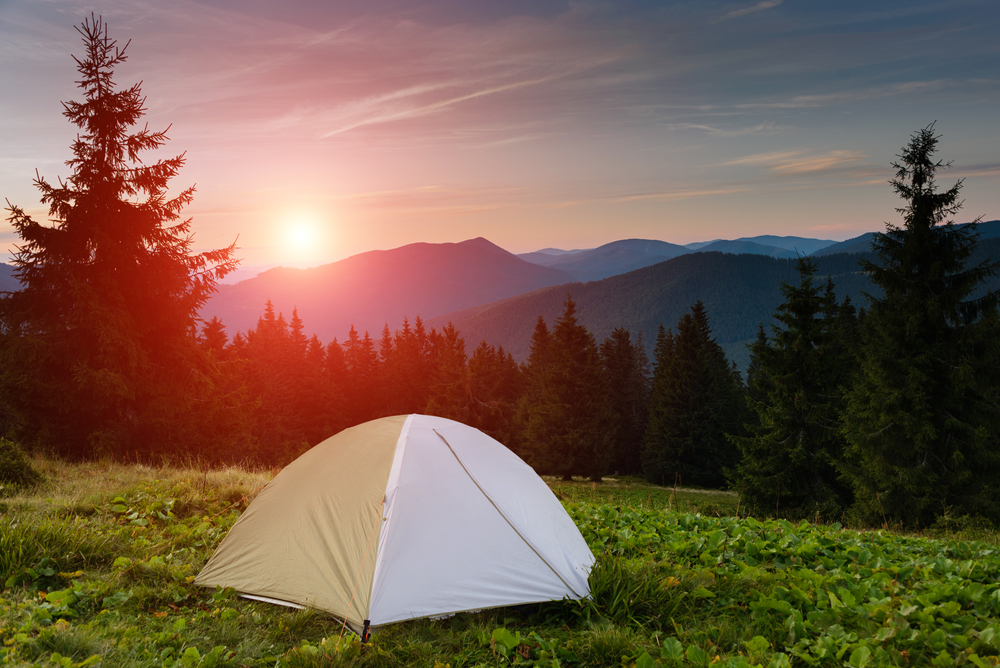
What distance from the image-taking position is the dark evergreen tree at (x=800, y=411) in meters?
21.5

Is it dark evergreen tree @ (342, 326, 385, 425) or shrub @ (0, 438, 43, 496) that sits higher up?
shrub @ (0, 438, 43, 496)

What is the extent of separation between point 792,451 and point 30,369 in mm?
25925

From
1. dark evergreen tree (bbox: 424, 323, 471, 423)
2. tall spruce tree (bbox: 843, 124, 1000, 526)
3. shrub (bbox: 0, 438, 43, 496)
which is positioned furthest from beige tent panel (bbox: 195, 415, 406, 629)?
dark evergreen tree (bbox: 424, 323, 471, 423)

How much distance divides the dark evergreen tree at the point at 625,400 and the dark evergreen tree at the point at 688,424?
403 cm

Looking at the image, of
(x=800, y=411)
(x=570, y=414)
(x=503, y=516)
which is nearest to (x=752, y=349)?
(x=800, y=411)

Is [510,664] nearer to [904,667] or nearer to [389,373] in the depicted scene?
[904,667]

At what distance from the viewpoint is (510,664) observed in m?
4.01

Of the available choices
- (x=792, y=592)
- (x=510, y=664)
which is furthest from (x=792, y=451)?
(x=510, y=664)

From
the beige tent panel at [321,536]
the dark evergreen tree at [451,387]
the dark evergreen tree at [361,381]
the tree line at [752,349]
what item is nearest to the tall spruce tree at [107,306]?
the tree line at [752,349]

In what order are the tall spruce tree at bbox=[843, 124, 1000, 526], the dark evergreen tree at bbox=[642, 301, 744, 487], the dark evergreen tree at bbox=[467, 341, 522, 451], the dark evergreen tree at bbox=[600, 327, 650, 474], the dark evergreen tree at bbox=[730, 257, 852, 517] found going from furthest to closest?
the dark evergreen tree at bbox=[600, 327, 650, 474], the dark evergreen tree at bbox=[642, 301, 744, 487], the dark evergreen tree at bbox=[467, 341, 522, 451], the dark evergreen tree at bbox=[730, 257, 852, 517], the tall spruce tree at bbox=[843, 124, 1000, 526]

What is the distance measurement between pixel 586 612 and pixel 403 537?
1796 mm

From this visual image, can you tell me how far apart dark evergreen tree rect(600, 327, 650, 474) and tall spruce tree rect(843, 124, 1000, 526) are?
2849 centimetres

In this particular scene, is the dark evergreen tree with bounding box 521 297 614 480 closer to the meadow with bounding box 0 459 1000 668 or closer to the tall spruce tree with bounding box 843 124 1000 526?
the tall spruce tree with bounding box 843 124 1000 526

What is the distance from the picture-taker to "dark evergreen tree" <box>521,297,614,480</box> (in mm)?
38438
